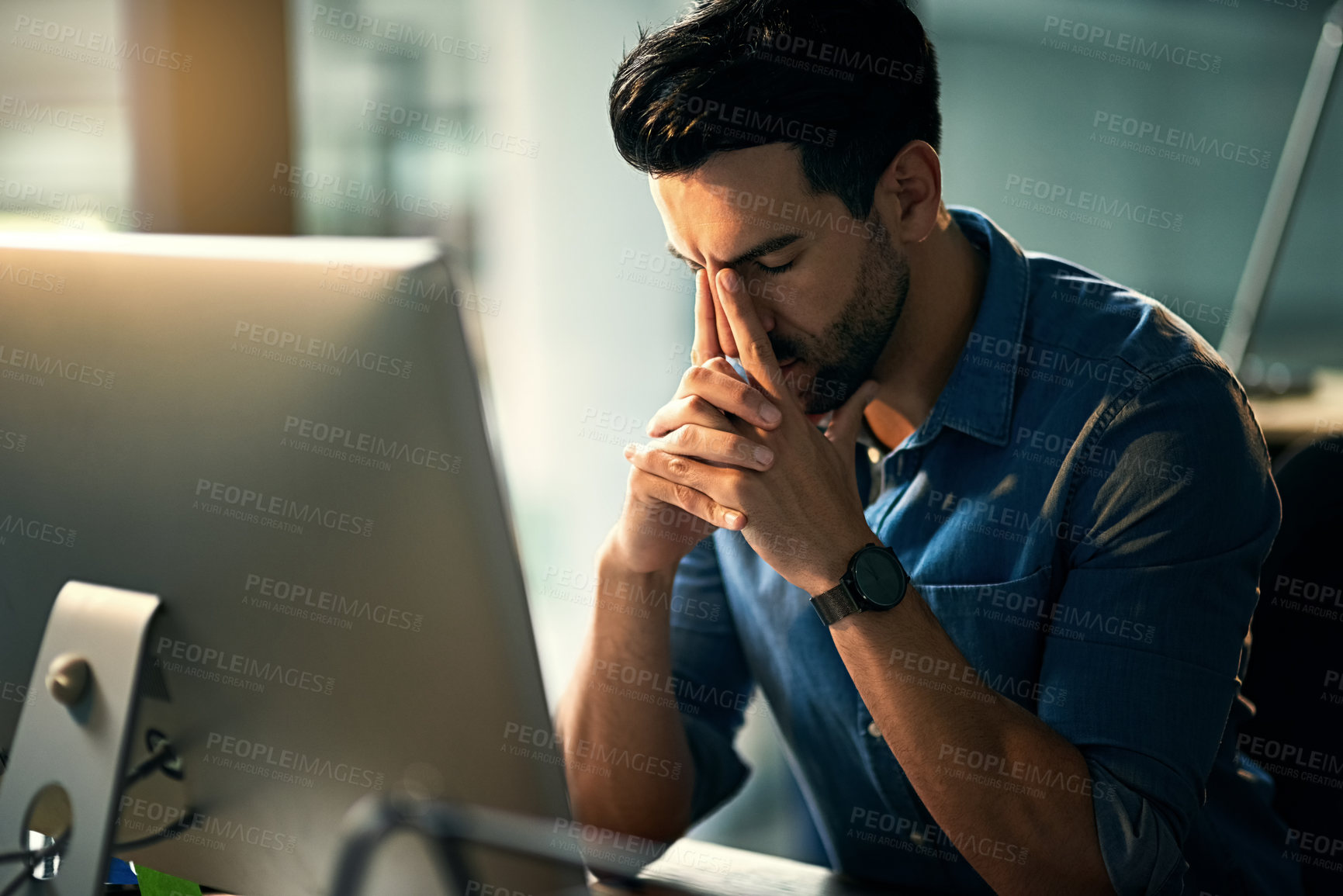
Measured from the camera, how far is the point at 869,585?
0.93 meters

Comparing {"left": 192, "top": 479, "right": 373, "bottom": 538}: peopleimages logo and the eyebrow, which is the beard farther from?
{"left": 192, "top": 479, "right": 373, "bottom": 538}: peopleimages logo

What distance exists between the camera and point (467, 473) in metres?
0.59

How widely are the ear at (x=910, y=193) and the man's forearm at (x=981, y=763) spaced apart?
44 cm

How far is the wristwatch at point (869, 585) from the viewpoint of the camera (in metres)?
0.93

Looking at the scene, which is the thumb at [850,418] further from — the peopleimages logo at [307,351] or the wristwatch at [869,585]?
the peopleimages logo at [307,351]

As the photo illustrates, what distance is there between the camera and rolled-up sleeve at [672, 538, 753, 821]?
4.21ft

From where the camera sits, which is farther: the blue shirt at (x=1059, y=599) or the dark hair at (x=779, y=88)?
the dark hair at (x=779, y=88)

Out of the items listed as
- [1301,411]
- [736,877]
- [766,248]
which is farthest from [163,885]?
[1301,411]

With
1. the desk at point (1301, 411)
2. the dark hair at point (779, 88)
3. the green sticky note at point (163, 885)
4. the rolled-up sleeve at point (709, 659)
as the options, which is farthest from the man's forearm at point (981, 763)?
the desk at point (1301, 411)

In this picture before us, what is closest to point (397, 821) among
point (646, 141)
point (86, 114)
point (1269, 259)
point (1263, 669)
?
point (646, 141)

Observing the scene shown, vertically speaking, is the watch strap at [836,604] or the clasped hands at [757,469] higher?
the clasped hands at [757,469]

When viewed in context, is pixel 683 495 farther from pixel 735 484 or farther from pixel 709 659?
pixel 709 659

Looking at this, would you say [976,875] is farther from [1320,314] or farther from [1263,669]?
[1320,314]

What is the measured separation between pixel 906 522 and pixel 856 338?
0.22 meters
